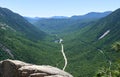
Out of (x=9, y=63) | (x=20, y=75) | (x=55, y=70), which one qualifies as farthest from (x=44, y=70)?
(x=9, y=63)

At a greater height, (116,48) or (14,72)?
(116,48)

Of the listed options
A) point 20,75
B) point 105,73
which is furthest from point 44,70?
point 105,73

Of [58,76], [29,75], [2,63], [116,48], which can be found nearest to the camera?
[58,76]

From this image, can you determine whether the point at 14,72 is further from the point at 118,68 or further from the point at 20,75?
the point at 118,68

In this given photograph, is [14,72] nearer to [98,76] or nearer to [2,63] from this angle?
[2,63]

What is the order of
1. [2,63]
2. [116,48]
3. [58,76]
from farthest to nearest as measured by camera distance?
1. [2,63]
2. [116,48]
3. [58,76]

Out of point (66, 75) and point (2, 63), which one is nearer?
point (66, 75)
